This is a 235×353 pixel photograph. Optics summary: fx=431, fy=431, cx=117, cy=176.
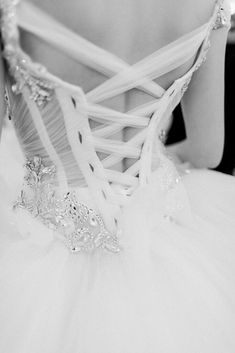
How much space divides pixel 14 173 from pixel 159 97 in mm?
475

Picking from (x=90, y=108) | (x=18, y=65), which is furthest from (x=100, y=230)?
(x=18, y=65)

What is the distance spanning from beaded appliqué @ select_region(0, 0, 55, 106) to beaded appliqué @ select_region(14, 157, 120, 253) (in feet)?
0.50

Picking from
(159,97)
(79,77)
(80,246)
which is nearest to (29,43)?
(79,77)

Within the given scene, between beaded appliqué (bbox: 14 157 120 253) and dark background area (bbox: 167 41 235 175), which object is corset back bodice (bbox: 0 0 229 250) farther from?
dark background area (bbox: 167 41 235 175)

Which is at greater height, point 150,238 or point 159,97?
point 159,97

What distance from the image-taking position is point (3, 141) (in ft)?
4.02

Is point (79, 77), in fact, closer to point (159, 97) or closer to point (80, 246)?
point (159, 97)

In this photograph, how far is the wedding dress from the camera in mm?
715

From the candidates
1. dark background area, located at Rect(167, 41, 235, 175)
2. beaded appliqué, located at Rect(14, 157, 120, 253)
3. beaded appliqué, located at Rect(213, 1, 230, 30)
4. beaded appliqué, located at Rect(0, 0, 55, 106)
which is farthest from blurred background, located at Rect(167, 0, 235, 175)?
beaded appliqué, located at Rect(0, 0, 55, 106)

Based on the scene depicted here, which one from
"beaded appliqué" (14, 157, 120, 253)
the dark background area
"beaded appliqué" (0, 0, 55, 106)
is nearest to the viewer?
"beaded appliqué" (0, 0, 55, 106)

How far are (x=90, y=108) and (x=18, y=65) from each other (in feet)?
0.45

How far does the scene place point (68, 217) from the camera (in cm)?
83
